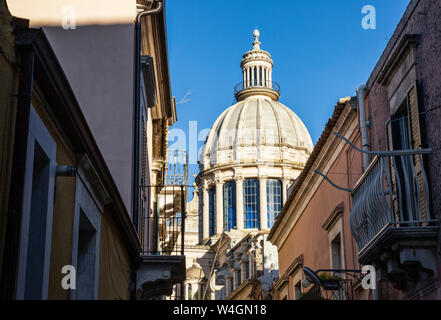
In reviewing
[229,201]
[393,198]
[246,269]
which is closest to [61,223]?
[393,198]

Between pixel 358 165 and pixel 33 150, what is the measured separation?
7.80m

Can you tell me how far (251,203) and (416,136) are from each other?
51742mm

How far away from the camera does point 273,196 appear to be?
62.3 metres

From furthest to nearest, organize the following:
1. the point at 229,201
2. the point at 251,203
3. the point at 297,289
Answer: the point at 229,201
the point at 251,203
the point at 297,289

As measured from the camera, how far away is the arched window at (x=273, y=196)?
6131 cm

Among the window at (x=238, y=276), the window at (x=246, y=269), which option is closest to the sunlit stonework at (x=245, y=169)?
the window at (x=238, y=276)

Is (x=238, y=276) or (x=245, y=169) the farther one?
(x=245, y=169)

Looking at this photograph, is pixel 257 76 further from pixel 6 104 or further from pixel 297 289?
pixel 6 104

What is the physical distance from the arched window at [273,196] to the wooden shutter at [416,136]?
50.8m

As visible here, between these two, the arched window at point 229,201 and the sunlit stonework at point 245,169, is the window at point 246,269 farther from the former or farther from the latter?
the arched window at point 229,201

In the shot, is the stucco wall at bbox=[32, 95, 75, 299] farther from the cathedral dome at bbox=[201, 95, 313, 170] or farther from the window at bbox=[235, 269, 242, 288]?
the cathedral dome at bbox=[201, 95, 313, 170]

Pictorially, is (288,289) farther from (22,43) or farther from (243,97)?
(243,97)

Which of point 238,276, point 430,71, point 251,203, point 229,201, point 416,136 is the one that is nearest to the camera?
point 430,71

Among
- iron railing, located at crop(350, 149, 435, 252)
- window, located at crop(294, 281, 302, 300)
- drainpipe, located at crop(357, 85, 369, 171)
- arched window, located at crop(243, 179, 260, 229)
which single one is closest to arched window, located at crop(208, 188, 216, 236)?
arched window, located at crop(243, 179, 260, 229)
